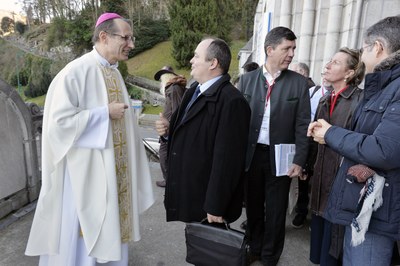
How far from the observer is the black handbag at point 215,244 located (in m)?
2.02

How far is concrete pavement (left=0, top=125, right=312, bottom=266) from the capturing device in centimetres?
285

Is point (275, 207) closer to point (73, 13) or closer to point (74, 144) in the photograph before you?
point (74, 144)

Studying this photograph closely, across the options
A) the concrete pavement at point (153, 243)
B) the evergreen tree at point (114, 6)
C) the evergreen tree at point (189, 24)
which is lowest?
the concrete pavement at point (153, 243)

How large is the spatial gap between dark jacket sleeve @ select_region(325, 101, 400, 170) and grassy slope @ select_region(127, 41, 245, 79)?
28.5 meters

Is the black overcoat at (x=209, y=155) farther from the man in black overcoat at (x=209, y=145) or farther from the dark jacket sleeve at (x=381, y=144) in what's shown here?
the dark jacket sleeve at (x=381, y=144)

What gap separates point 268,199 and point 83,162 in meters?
1.62

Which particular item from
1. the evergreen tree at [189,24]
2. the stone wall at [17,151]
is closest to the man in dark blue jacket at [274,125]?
the stone wall at [17,151]

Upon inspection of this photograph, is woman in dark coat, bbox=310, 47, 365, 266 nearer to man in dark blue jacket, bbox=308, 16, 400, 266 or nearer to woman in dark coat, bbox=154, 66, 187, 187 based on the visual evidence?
man in dark blue jacket, bbox=308, 16, 400, 266

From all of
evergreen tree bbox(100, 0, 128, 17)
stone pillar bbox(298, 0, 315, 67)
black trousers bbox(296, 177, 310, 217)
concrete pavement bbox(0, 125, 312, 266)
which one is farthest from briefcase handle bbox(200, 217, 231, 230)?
evergreen tree bbox(100, 0, 128, 17)

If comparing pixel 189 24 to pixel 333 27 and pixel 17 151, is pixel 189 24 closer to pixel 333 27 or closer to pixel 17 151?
pixel 333 27

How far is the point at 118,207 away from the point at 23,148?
2106 mm

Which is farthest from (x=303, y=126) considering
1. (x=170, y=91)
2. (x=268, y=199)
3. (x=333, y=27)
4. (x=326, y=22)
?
(x=326, y=22)

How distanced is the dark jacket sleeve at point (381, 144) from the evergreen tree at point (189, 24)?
28603 millimetres

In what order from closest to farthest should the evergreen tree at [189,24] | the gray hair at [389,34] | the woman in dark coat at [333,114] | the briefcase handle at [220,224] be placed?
the gray hair at [389,34]
the briefcase handle at [220,224]
the woman in dark coat at [333,114]
the evergreen tree at [189,24]
